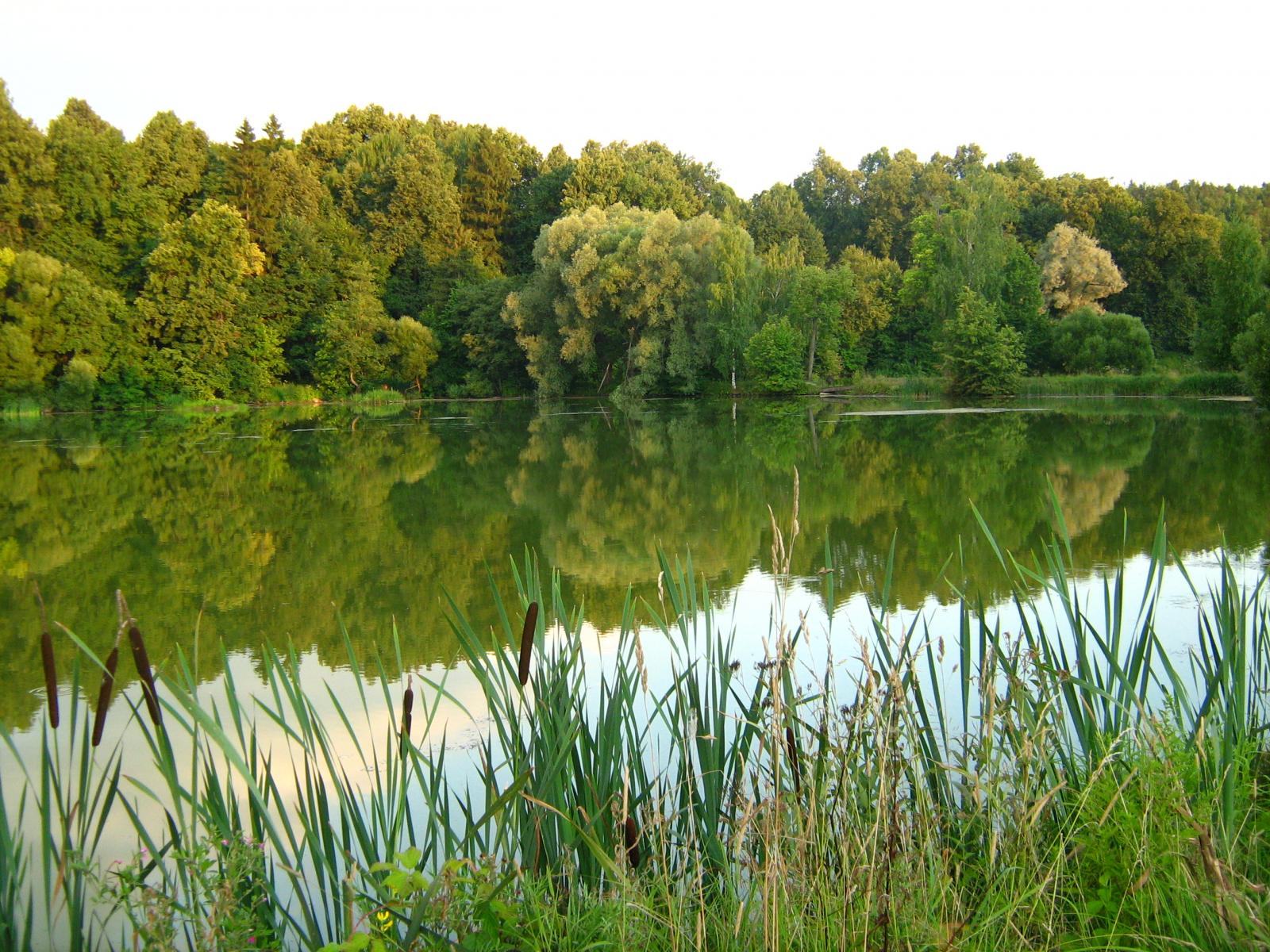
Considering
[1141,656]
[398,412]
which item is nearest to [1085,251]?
[398,412]

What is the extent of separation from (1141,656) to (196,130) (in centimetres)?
4179

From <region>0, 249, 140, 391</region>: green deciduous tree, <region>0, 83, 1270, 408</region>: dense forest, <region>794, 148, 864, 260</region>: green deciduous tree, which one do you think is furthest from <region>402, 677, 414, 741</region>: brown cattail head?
<region>794, 148, 864, 260</region>: green deciduous tree

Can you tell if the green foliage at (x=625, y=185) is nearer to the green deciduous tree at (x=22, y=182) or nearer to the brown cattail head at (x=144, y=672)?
the green deciduous tree at (x=22, y=182)

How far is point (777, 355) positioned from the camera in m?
32.6

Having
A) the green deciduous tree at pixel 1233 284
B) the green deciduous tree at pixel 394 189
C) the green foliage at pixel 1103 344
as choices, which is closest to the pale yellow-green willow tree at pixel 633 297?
the green deciduous tree at pixel 394 189

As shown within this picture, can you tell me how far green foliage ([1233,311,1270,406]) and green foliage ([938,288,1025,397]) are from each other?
8.91 meters

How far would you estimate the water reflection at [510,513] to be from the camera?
6500 mm

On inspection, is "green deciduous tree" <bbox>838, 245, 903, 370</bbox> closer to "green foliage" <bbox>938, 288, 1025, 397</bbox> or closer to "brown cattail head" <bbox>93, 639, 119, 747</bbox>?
"green foliage" <bbox>938, 288, 1025, 397</bbox>

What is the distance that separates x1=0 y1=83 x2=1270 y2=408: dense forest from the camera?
32281 mm

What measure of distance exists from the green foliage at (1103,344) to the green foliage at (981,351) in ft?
5.97

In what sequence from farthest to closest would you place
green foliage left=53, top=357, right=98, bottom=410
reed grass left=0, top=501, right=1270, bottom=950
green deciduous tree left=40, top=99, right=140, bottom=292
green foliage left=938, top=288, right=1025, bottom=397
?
1. green deciduous tree left=40, top=99, right=140, bottom=292
2. green foliage left=53, top=357, right=98, bottom=410
3. green foliage left=938, top=288, right=1025, bottom=397
4. reed grass left=0, top=501, right=1270, bottom=950

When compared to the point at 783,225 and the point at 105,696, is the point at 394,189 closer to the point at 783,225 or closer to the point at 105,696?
the point at 783,225

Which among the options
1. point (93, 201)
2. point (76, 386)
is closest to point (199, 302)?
point (76, 386)

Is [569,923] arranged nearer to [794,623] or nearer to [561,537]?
[794,623]
